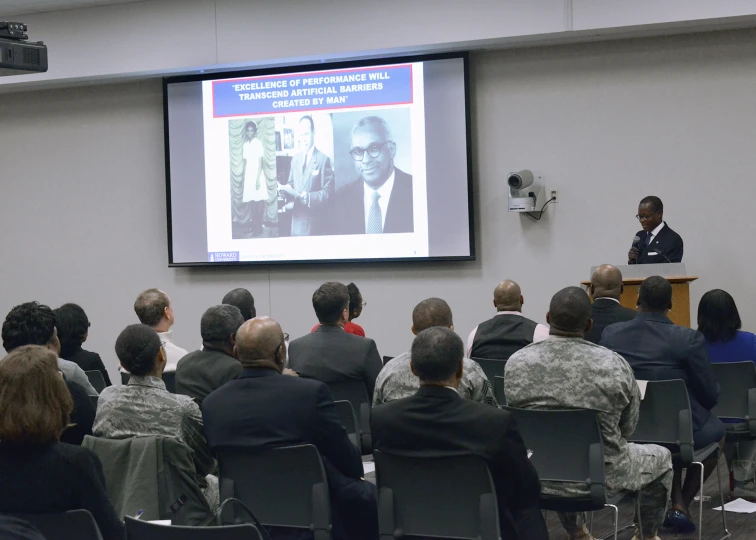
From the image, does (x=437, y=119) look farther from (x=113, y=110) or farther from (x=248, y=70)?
(x=113, y=110)

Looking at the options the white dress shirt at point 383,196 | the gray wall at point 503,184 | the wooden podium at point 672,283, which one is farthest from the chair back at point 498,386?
→ the white dress shirt at point 383,196

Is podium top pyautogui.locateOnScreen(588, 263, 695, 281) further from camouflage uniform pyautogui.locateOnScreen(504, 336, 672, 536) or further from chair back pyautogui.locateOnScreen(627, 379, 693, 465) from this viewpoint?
camouflage uniform pyautogui.locateOnScreen(504, 336, 672, 536)

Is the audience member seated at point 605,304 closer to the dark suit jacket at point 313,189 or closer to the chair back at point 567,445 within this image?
the chair back at point 567,445

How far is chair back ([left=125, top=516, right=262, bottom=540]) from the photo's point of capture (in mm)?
2195

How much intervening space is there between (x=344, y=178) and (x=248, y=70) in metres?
1.38

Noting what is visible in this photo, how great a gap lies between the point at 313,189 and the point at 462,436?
578 cm

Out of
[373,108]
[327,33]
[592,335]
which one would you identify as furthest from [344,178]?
[592,335]

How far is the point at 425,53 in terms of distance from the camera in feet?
25.7

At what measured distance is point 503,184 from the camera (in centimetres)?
782

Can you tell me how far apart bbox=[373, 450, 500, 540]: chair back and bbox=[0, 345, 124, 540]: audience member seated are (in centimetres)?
85

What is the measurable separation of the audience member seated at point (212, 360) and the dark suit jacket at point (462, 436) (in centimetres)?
117

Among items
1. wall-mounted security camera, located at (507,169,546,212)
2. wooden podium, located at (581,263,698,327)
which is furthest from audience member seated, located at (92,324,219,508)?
wall-mounted security camera, located at (507,169,546,212)

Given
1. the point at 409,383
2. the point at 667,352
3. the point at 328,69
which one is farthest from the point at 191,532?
the point at 328,69

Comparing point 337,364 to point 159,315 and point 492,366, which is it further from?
point 159,315
